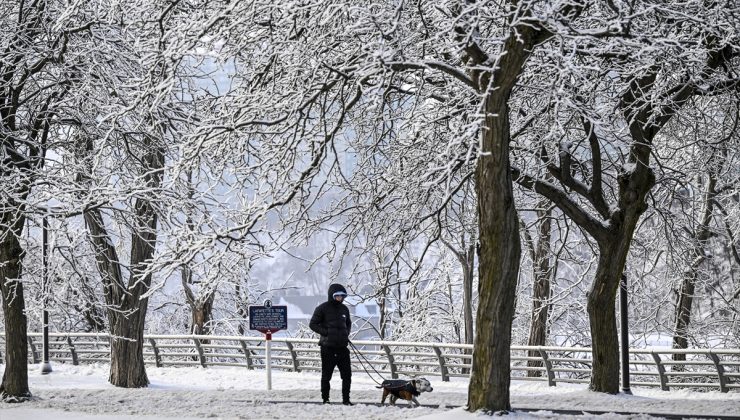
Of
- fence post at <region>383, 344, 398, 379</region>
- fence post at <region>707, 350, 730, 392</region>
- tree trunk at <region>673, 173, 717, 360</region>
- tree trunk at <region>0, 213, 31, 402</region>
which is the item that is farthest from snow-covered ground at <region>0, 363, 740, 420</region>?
tree trunk at <region>673, 173, 717, 360</region>

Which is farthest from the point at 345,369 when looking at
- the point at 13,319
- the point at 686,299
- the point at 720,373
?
the point at 686,299

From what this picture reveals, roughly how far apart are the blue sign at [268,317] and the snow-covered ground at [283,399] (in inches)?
46.1

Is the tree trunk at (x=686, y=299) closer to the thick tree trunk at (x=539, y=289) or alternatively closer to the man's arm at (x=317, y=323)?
the thick tree trunk at (x=539, y=289)

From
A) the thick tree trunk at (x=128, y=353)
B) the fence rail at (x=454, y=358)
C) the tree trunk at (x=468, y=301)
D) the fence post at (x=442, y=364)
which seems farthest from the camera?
the tree trunk at (x=468, y=301)

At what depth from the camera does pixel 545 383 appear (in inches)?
874

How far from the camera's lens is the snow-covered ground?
15.8 metres

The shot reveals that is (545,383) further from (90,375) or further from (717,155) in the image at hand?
(90,375)

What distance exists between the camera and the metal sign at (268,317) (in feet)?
68.5

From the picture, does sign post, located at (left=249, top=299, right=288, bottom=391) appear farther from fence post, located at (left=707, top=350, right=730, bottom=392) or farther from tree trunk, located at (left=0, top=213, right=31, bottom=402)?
fence post, located at (left=707, top=350, right=730, bottom=392)

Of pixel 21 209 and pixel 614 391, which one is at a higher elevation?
pixel 21 209

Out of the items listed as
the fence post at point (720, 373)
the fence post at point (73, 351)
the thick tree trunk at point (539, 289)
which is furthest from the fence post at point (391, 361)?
the fence post at point (73, 351)

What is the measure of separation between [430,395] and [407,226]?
2839 millimetres

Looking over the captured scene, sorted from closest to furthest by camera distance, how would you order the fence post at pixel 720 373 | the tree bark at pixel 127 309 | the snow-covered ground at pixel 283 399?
the snow-covered ground at pixel 283 399 < the fence post at pixel 720 373 < the tree bark at pixel 127 309

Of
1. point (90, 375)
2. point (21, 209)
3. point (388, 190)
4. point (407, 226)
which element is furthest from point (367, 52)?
point (90, 375)
